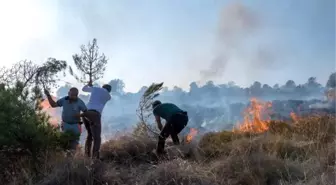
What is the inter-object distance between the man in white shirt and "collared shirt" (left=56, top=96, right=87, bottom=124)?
0.49ft

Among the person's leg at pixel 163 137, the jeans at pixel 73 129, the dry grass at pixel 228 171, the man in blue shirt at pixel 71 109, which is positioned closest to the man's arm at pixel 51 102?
the man in blue shirt at pixel 71 109

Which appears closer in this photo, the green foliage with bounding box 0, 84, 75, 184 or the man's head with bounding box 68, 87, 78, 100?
the green foliage with bounding box 0, 84, 75, 184

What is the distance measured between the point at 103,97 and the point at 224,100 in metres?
155

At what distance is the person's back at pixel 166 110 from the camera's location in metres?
8.99

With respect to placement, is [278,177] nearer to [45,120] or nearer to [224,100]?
[45,120]

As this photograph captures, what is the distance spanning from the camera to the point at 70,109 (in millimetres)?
7863

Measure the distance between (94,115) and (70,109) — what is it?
45 centimetres

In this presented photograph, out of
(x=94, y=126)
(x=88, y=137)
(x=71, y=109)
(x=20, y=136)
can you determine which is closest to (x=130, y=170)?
(x=94, y=126)

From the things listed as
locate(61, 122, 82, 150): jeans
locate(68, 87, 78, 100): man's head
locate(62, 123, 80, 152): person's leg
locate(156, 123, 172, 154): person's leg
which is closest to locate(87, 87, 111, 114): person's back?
locate(68, 87, 78, 100): man's head

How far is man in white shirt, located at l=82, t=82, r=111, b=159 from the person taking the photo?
7840 millimetres

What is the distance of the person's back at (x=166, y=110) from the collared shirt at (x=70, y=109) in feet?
6.22

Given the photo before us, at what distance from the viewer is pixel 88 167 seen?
584 cm

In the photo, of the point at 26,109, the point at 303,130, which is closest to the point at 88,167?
the point at 26,109

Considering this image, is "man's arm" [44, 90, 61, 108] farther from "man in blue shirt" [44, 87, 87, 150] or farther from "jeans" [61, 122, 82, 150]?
"jeans" [61, 122, 82, 150]
